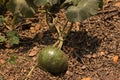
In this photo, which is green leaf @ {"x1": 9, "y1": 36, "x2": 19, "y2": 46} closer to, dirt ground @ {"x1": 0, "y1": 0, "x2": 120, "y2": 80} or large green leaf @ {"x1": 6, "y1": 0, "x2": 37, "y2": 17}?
dirt ground @ {"x1": 0, "y1": 0, "x2": 120, "y2": 80}

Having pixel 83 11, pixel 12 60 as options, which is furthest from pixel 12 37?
pixel 83 11

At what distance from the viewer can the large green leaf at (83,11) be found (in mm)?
2713

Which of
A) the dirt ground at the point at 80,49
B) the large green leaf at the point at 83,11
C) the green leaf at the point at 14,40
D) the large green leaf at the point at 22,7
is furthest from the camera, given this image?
the green leaf at the point at 14,40

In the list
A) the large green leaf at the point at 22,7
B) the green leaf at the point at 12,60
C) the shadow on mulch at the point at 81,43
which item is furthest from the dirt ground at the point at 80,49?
the large green leaf at the point at 22,7

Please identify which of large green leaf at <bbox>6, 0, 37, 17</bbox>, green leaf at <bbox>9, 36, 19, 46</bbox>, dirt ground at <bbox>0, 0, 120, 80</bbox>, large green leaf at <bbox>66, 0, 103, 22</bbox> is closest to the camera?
large green leaf at <bbox>66, 0, 103, 22</bbox>

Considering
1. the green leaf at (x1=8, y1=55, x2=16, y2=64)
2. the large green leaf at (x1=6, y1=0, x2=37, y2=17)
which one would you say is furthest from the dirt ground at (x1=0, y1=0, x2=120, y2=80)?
the large green leaf at (x1=6, y1=0, x2=37, y2=17)

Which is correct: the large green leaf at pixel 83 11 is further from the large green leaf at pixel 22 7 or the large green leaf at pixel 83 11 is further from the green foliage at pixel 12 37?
the green foliage at pixel 12 37

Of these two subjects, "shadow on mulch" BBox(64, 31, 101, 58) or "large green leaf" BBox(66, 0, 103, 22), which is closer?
"large green leaf" BBox(66, 0, 103, 22)

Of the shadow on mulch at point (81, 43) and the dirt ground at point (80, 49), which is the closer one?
the dirt ground at point (80, 49)

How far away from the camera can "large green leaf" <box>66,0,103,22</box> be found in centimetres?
271

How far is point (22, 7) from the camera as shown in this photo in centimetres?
293

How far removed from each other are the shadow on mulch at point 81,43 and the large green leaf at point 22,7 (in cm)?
40

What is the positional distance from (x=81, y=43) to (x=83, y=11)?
399 mm

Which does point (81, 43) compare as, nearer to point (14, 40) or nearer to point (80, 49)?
point (80, 49)
